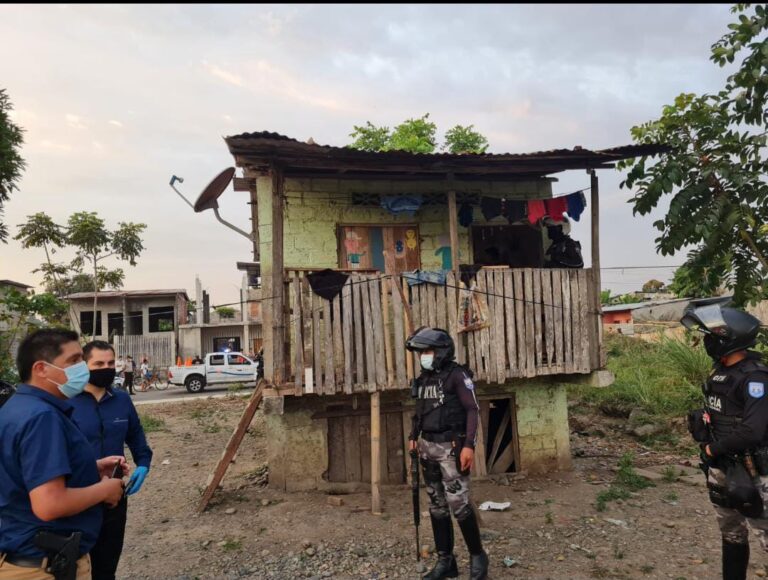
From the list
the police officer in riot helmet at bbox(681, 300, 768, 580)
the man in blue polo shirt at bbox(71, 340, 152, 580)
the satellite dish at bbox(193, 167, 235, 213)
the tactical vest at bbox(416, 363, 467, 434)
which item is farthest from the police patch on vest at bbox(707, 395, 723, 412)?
the satellite dish at bbox(193, 167, 235, 213)

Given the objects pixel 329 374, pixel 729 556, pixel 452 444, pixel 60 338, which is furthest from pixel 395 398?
pixel 60 338

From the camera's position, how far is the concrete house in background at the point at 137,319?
1012 inches

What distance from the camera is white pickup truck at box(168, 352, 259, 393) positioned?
A: 19.9m

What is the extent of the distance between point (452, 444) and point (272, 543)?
2.58m

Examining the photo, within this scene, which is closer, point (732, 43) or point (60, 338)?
point (60, 338)

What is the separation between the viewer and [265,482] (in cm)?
745

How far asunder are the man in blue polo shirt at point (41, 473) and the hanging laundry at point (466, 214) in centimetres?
596

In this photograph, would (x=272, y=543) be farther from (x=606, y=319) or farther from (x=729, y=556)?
(x=606, y=319)

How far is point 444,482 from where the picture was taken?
13.8 ft

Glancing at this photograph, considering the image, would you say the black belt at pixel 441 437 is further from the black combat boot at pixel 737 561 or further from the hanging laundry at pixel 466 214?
the hanging laundry at pixel 466 214

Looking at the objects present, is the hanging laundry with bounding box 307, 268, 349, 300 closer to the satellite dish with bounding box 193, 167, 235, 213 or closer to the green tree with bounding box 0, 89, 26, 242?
the satellite dish with bounding box 193, 167, 235, 213

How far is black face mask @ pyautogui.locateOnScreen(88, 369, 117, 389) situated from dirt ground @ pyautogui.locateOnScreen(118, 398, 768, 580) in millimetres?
2298

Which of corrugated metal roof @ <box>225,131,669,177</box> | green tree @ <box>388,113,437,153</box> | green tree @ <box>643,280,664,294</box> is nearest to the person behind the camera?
corrugated metal roof @ <box>225,131,669,177</box>

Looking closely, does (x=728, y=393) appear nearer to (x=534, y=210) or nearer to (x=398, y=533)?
(x=398, y=533)
